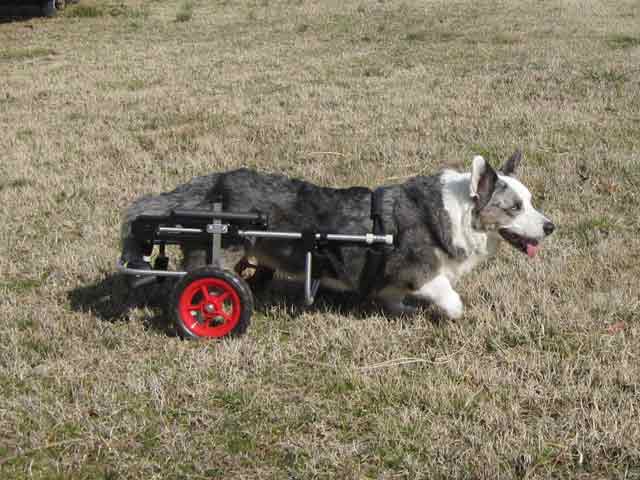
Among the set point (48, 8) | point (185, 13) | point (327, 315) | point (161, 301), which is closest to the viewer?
point (327, 315)

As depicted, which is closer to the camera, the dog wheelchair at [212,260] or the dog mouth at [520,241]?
the dog wheelchair at [212,260]

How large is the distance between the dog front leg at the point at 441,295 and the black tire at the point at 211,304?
1.19m

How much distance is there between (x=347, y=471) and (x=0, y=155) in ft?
25.6

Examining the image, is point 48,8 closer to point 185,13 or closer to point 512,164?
point 185,13

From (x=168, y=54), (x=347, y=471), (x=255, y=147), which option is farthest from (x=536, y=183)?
(x=168, y=54)

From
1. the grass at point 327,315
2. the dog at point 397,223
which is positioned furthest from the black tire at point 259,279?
the dog at point 397,223

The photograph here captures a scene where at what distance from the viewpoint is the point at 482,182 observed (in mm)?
4594

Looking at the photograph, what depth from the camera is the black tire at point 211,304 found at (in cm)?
445

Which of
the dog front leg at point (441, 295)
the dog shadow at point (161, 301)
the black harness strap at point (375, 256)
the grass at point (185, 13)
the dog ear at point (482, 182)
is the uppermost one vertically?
the grass at point (185, 13)

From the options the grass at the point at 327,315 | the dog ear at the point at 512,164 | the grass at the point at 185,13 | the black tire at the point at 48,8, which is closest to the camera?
the grass at the point at 327,315

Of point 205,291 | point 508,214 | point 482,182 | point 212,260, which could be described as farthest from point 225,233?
point 508,214

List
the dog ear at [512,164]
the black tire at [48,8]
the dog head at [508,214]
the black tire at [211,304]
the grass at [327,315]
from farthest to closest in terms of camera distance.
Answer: the black tire at [48,8] < the dog ear at [512,164] < the dog head at [508,214] < the black tire at [211,304] < the grass at [327,315]

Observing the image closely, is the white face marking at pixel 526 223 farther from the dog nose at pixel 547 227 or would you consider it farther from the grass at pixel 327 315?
the grass at pixel 327 315

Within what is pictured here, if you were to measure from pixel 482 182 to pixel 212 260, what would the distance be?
6.12 feet
